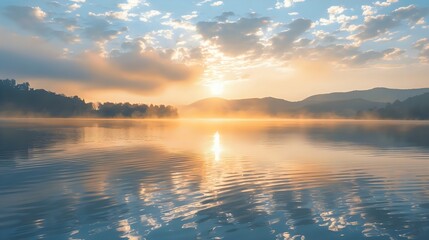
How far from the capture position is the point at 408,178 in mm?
33281

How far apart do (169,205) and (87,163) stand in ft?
78.4

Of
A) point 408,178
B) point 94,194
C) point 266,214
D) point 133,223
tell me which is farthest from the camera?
point 408,178

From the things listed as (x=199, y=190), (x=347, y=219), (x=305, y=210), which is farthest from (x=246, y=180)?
(x=347, y=219)

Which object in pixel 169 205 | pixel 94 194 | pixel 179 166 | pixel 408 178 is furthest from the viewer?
pixel 179 166

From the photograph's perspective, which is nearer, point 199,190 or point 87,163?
point 199,190

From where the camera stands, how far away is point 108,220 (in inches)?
773

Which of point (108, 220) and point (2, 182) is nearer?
point (108, 220)

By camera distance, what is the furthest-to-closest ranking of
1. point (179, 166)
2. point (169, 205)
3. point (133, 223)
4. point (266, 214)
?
point (179, 166) < point (169, 205) < point (266, 214) < point (133, 223)

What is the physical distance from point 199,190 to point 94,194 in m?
8.37

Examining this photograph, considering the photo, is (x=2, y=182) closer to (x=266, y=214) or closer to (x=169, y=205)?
(x=169, y=205)

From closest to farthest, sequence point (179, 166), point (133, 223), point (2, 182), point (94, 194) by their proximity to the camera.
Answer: point (133, 223), point (94, 194), point (2, 182), point (179, 166)

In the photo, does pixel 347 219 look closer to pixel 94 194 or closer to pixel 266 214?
pixel 266 214

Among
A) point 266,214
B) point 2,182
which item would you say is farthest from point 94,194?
point 266,214

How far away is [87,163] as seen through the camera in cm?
4278
